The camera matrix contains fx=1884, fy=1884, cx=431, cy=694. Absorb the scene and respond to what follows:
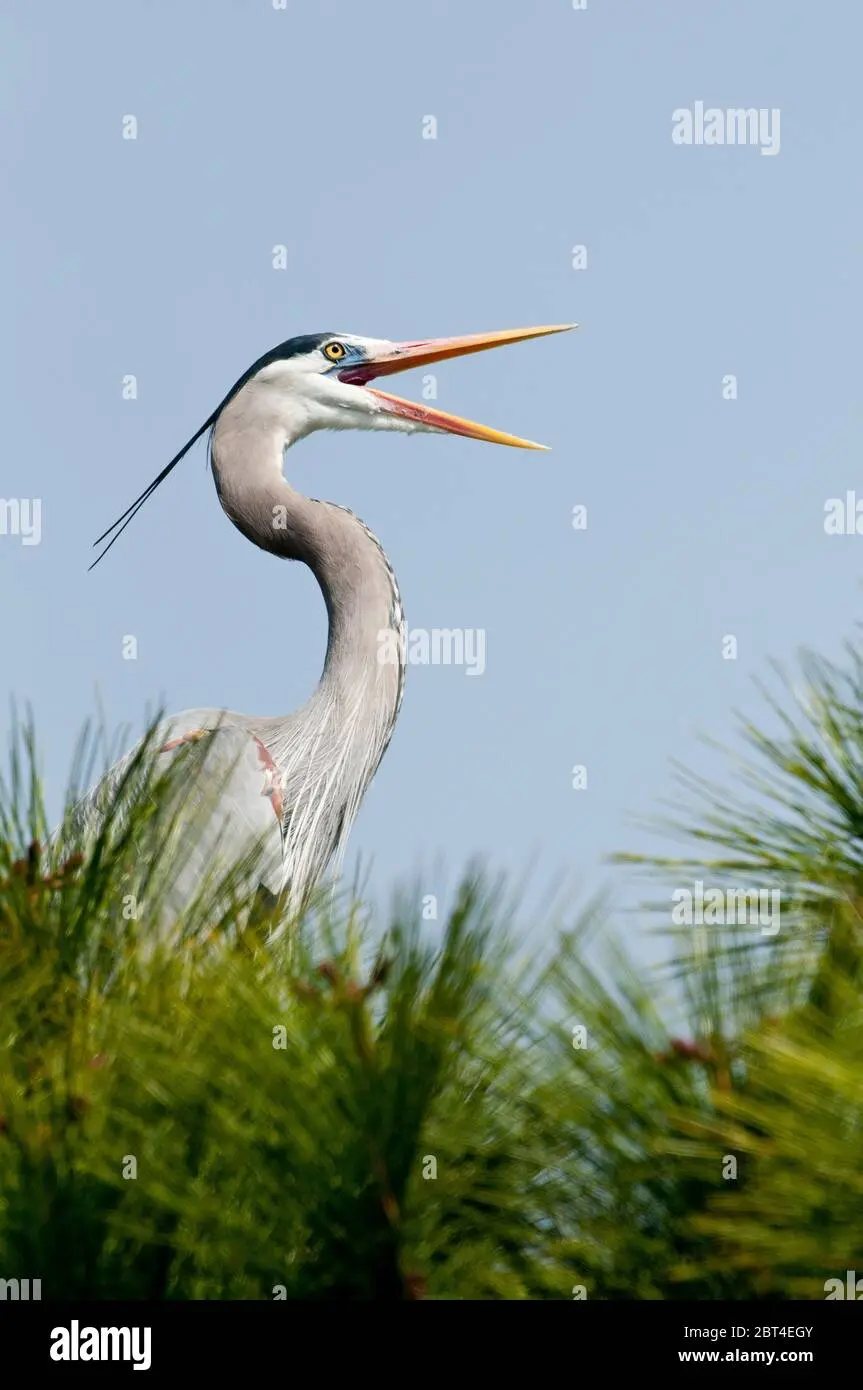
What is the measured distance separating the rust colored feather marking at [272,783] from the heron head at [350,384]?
1.15 metres

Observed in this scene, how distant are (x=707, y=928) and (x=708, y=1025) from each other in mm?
130

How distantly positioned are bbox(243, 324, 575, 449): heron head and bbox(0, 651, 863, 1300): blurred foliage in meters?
3.48

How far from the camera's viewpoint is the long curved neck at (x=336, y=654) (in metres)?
5.15

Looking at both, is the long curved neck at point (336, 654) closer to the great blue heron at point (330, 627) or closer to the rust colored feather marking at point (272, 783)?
the great blue heron at point (330, 627)

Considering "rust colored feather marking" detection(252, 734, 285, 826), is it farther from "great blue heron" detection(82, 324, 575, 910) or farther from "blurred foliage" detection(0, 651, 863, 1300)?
"blurred foliage" detection(0, 651, 863, 1300)

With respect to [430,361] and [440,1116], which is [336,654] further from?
[440,1116]

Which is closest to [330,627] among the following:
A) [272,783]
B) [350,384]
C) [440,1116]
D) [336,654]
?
[336,654]

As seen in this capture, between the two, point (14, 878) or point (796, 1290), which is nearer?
point (796, 1290)

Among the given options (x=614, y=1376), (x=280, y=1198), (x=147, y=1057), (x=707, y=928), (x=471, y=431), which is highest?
(x=471, y=431)

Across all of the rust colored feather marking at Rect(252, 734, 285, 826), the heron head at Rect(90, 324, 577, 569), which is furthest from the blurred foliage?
the heron head at Rect(90, 324, 577, 569)

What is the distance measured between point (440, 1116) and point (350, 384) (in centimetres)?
393

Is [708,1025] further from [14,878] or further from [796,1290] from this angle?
[14,878]

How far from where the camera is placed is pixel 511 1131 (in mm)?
2150

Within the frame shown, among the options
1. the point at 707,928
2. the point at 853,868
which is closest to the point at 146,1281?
the point at 707,928
